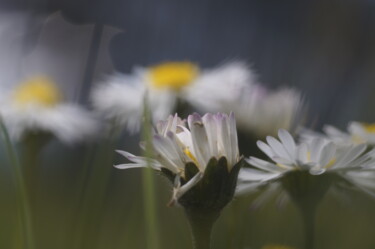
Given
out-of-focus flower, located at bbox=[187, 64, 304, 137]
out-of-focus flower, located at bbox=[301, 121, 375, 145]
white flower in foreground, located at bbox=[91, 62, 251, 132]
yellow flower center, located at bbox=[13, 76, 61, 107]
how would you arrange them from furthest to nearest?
yellow flower center, located at bbox=[13, 76, 61, 107], white flower in foreground, located at bbox=[91, 62, 251, 132], out-of-focus flower, located at bbox=[187, 64, 304, 137], out-of-focus flower, located at bbox=[301, 121, 375, 145]

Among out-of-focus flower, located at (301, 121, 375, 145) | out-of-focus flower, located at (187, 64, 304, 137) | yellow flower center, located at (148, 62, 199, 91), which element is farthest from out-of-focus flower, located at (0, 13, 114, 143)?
out-of-focus flower, located at (301, 121, 375, 145)

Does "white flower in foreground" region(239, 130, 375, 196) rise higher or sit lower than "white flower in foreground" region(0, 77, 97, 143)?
higher

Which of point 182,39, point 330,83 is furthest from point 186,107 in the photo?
point 182,39

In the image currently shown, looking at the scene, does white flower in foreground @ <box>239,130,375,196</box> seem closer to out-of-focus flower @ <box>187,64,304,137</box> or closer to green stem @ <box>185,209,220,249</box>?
green stem @ <box>185,209,220,249</box>

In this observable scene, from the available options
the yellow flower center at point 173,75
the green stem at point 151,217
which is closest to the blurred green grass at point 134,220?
the green stem at point 151,217

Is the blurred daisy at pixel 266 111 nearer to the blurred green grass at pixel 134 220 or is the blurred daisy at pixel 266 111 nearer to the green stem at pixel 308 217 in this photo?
the blurred green grass at pixel 134 220

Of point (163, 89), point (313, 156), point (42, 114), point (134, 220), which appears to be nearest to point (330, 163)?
point (313, 156)
